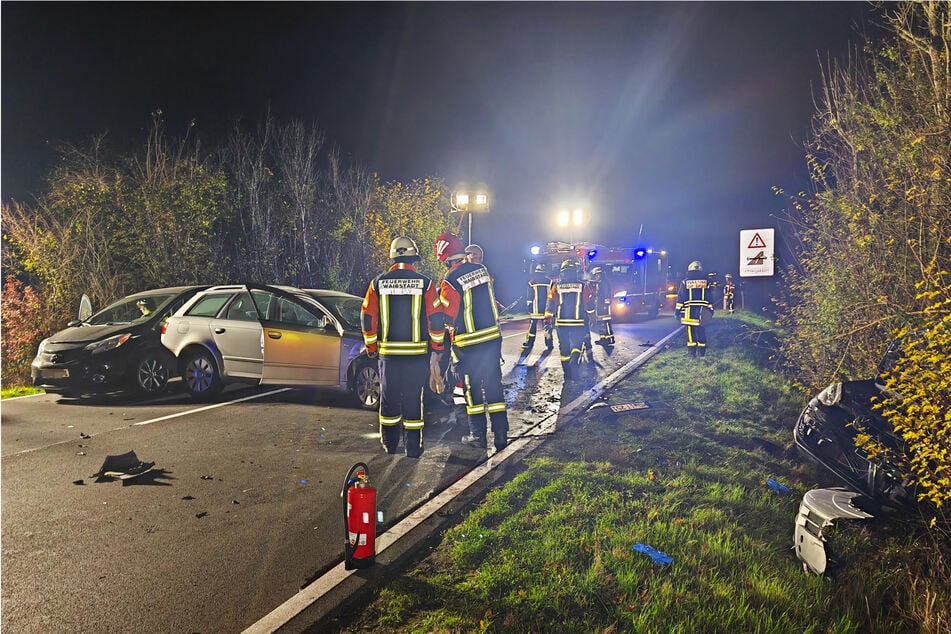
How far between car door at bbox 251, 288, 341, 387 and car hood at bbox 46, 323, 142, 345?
7.78 feet

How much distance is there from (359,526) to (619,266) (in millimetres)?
18371

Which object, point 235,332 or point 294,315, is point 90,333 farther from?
point 294,315

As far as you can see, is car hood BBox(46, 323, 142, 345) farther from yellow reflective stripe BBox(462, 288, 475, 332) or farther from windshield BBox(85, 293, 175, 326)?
yellow reflective stripe BBox(462, 288, 475, 332)

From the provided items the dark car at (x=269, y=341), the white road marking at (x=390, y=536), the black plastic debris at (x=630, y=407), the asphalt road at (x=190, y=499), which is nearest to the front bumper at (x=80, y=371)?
the asphalt road at (x=190, y=499)

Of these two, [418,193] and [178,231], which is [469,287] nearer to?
[178,231]

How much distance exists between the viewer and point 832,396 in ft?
15.3

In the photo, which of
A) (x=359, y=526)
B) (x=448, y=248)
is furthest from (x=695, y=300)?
(x=359, y=526)

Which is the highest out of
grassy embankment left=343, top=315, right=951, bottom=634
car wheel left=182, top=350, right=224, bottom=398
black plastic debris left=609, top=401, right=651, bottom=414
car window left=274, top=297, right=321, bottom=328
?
car window left=274, top=297, right=321, bottom=328

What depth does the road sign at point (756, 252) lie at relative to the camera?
8.95 metres

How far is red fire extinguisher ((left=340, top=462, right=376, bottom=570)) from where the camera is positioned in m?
3.47

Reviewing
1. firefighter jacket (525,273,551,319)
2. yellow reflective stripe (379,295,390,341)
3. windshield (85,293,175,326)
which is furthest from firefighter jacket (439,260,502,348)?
firefighter jacket (525,273,551,319)

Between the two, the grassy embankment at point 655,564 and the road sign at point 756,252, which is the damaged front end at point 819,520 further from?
the road sign at point 756,252

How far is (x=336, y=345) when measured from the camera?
8008 millimetres

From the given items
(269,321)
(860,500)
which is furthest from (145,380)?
(860,500)
